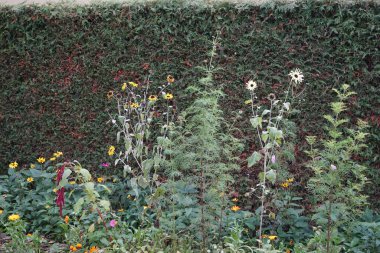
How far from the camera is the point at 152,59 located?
546 cm

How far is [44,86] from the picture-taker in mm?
6012

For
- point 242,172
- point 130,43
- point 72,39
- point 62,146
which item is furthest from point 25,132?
point 242,172

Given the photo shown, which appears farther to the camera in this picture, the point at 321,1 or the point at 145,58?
the point at 145,58

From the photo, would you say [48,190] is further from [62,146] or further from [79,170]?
[79,170]

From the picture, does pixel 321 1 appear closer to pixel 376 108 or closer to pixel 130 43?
pixel 376 108

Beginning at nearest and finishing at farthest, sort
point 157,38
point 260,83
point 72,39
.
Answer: point 260,83, point 157,38, point 72,39

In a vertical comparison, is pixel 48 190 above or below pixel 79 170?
below

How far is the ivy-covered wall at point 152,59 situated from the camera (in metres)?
4.74

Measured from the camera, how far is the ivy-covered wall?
4.74 meters

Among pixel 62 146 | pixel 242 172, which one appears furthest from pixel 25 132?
pixel 242 172

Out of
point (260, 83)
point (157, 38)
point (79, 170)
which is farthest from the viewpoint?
point (157, 38)

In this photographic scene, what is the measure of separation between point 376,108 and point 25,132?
3557 mm

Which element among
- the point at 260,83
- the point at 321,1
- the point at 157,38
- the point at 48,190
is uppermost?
the point at 321,1

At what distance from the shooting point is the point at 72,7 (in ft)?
19.2
